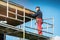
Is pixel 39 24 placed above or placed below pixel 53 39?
above

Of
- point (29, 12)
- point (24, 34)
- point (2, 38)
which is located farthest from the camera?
point (2, 38)

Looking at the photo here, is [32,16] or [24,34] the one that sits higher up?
[32,16]

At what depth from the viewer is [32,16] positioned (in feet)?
34.7

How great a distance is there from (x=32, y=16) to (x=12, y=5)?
47.9 inches

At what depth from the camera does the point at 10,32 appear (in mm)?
9516

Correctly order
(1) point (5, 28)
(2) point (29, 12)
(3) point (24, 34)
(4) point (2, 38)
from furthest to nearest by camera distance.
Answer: (4) point (2, 38) → (2) point (29, 12) → (3) point (24, 34) → (1) point (5, 28)

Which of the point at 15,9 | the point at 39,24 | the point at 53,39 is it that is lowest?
the point at 53,39

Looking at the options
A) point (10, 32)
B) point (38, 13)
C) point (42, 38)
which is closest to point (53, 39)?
point (42, 38)

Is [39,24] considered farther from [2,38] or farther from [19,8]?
[2,38]

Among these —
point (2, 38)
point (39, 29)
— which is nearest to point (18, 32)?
point (39, 29)

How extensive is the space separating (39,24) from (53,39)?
899 mm

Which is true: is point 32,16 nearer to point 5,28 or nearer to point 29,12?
point 29,12

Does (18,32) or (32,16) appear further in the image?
(32,16)

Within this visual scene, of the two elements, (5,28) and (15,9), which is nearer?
(5,28)
